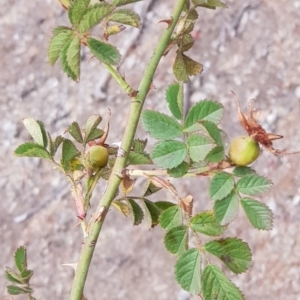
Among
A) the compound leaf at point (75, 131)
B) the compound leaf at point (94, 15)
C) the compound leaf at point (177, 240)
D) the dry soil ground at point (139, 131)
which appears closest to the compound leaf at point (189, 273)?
the compound leaf at point (177, 240)

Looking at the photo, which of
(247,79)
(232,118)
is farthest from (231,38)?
(232,118)

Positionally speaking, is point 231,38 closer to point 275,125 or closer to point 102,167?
point 275,125

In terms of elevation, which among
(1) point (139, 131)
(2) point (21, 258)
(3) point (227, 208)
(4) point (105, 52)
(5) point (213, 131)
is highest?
(4) point (105, 52)

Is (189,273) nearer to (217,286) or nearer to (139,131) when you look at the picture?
(217,286)

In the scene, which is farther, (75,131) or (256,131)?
(75,131)

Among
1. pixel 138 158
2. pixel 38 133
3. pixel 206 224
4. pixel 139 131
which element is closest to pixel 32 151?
pixel 38 133

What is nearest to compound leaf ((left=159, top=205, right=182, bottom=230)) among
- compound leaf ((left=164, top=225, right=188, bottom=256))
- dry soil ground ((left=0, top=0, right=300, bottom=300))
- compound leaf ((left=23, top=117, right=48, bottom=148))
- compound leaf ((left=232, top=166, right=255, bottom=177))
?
compound leaf ((left=164, top=225, right=188, bottom=256))
